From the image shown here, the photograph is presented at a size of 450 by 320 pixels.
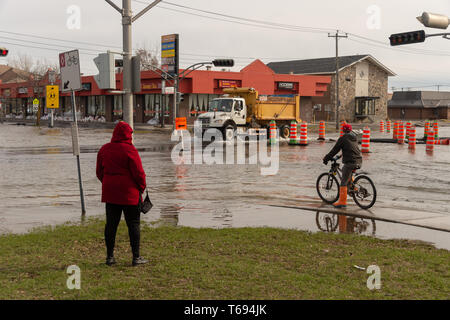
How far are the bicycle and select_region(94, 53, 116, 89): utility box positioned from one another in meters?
5.05

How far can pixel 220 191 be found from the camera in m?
13.0

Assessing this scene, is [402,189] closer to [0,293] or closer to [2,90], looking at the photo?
[0,293]

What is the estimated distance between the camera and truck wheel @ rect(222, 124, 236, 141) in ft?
102

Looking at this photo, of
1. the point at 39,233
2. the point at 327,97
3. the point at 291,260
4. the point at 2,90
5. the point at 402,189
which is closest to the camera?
the point at 291,260

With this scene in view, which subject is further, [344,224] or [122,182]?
[344,224]

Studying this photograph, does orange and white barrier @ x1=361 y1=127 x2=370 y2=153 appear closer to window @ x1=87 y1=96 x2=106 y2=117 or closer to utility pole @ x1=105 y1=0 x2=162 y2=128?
utility pole @ x1=105 y1=0 x2=162 y2=128

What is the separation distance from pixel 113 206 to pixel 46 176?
10.0 meters

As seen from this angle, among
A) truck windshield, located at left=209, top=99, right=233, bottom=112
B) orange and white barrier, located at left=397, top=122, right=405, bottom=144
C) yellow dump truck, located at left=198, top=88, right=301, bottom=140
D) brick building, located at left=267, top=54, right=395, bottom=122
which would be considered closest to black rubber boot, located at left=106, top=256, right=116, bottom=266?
yellow dump truck, located at left=198, top=88, right=301, bottom=140

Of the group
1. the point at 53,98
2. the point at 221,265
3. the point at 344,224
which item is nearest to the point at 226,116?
the point at 53,98

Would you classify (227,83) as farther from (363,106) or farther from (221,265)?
(221,265)

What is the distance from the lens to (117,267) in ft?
21.1

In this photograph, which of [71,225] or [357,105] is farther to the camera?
[357,105]

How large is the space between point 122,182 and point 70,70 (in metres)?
4.55
